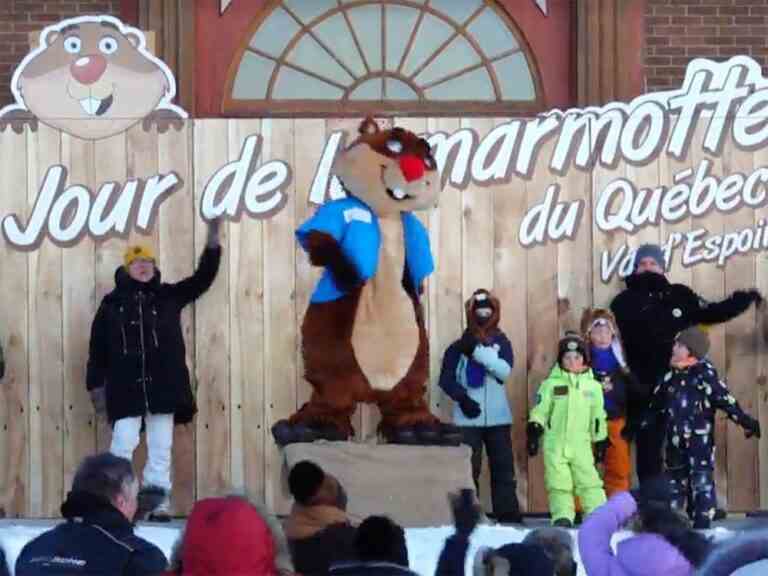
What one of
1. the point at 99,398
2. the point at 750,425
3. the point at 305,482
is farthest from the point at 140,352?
the point at 305,482

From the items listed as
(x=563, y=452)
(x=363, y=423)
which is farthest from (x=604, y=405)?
(x=363, y=423)

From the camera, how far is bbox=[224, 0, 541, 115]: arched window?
1293cm

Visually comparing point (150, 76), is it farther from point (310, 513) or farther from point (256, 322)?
point (310, 513)

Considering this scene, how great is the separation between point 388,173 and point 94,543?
372 cm

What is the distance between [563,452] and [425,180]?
2.00 meters

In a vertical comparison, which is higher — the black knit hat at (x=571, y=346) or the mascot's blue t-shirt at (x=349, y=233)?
the mascot's blue t-shirt at (x=349, y=233)

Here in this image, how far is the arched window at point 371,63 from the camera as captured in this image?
12.9m

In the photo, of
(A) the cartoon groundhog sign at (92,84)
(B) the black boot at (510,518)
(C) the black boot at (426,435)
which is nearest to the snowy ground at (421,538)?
(C) the black boot at (426,435)

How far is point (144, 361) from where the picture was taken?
10.8m

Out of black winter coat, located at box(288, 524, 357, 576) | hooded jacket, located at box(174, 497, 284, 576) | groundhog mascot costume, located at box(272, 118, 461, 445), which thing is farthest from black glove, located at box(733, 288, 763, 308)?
hooded jacket, located at box(174, 497, 284, 576)

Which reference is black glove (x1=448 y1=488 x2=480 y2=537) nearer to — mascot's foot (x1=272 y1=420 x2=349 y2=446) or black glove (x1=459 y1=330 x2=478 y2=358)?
mascot's foot (x1=272 y1=420 x2=349 y2=446)

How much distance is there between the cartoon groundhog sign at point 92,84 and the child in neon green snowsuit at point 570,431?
8.61 feet

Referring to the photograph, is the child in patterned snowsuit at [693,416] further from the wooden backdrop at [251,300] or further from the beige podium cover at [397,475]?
the beige podium cover at [397,475]

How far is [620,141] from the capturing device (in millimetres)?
11203
